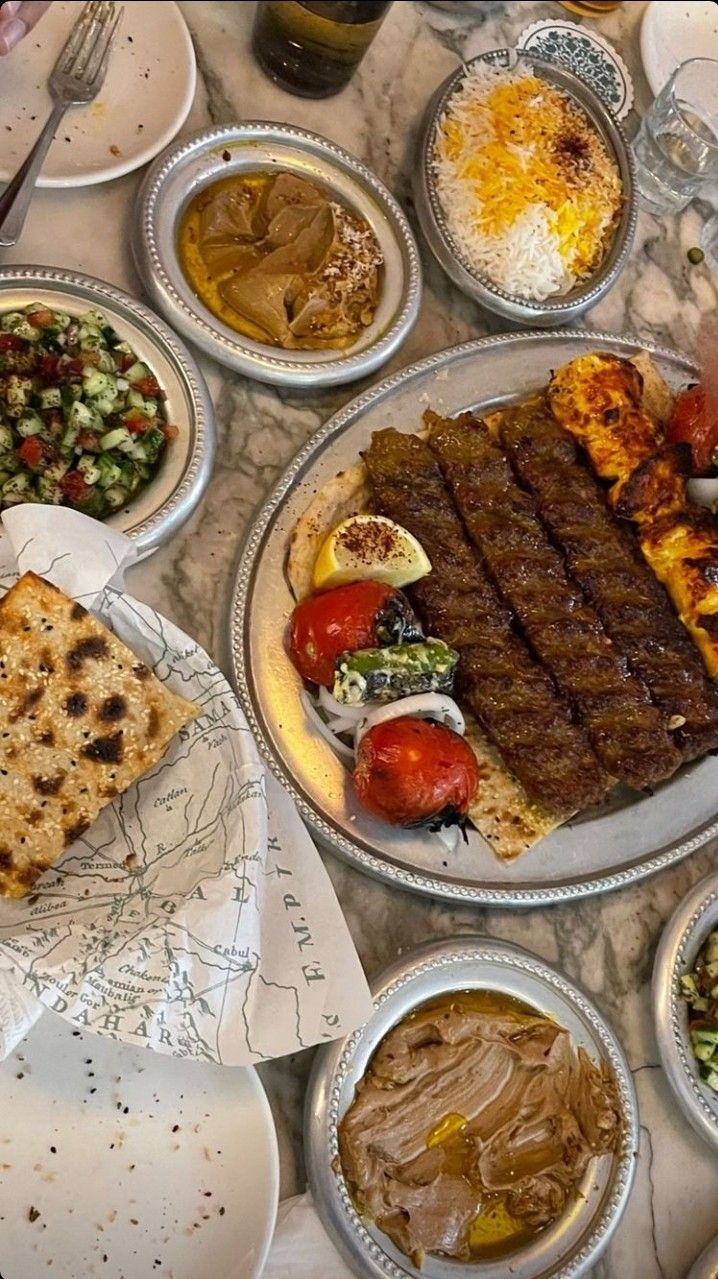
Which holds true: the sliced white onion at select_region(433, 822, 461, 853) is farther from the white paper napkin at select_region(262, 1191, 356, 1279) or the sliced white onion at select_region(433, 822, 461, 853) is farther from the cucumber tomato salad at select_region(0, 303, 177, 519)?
the cucumber tomato salad at select_region(0, 303, 177, 519)

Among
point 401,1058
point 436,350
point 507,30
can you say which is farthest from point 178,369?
point 507,30

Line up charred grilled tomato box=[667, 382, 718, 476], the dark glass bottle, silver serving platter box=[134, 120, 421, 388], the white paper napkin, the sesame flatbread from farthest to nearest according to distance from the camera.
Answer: charred grilled tomato box=[667, 382, 718, 476] < the dark glass bottle < silver serving platter box=[134, 120, 421, 388] < the white paper napkin < the sesame flatbread

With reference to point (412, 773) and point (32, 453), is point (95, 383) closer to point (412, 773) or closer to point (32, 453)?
point (32, 453)

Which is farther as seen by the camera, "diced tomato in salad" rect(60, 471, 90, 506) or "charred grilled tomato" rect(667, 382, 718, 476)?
"charred grilled tomato" rect(667, 382, 718, 476)

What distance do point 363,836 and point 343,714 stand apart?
274 mm

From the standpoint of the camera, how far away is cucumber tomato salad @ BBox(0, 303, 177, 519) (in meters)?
2.09

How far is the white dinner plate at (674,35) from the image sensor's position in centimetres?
336

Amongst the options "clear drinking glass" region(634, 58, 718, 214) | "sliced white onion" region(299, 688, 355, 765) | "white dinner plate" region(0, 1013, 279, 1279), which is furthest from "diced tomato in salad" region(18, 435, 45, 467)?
"clear drinking glass" region(634, 58, 718, 214)

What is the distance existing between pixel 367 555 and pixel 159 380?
634 millimetres

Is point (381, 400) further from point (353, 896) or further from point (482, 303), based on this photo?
point (353, 896)

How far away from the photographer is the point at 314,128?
2844 mm

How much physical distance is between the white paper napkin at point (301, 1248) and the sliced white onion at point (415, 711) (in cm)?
94

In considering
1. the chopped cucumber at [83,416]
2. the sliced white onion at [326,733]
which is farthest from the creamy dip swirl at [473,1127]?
the chopped cucumber at [83,416]

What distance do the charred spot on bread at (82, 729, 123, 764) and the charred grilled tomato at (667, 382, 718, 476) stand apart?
1678mm
